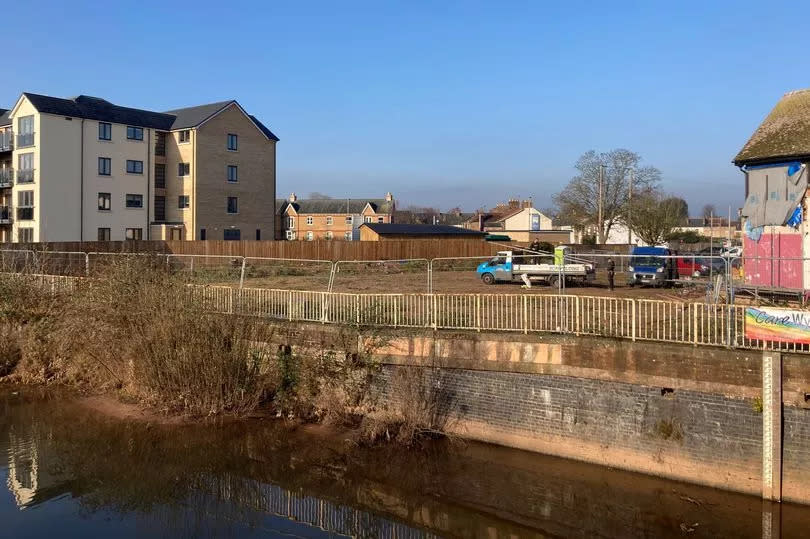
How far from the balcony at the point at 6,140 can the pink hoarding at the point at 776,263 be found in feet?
171

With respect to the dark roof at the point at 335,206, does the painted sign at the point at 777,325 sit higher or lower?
lower

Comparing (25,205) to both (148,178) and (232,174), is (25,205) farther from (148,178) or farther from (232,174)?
(232,174)

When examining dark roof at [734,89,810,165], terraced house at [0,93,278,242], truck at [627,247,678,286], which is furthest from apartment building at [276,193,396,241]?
dark roof at [734,89,810,165]

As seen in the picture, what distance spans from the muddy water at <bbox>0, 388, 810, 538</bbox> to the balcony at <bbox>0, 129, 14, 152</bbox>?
44281 mm

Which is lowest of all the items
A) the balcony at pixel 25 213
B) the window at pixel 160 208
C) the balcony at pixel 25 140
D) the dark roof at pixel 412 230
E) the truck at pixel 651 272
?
the truck at pixel 651 272

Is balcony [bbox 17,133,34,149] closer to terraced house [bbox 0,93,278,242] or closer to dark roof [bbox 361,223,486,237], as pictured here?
terraced house [bbox 0,93,278,242]

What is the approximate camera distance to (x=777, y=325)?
12516 mm

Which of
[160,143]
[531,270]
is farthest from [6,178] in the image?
[531,270]

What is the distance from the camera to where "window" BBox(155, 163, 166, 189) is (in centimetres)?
5716

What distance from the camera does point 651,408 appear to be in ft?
43.5

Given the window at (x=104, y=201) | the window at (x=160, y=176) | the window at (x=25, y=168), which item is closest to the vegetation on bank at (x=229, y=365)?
the window at (x=104, y=201)

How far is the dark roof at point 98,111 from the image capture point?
50.5 meters

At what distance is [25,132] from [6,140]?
4179 mm

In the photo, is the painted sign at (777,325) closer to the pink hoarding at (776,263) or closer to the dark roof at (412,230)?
the pink hoarding at (776,263)
